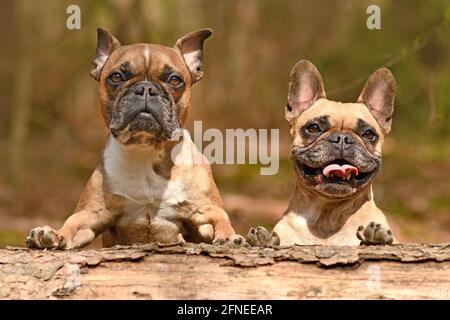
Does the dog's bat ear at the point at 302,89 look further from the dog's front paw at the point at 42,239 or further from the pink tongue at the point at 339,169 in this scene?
the dog's front paw at the point at 42,239

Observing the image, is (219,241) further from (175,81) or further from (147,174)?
(175,81)

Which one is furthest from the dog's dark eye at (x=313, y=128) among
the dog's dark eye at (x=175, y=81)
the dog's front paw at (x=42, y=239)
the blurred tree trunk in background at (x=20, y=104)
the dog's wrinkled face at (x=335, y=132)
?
the blurred tree trunk in background at (x=20, y=104)

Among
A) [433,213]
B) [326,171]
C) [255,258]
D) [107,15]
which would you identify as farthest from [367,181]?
[107,15]

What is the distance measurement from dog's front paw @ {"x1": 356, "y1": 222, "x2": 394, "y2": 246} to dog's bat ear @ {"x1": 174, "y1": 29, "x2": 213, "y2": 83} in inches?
74.0

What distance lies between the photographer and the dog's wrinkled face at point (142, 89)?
19.1 ft

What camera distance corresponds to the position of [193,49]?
21.7 feet

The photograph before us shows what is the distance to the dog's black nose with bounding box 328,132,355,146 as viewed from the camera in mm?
5754

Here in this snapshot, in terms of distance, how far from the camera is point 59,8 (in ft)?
49.3

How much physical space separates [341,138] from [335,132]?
0.11 metres

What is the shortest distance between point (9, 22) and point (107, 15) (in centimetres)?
169

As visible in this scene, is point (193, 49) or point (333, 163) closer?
point (333, 163)

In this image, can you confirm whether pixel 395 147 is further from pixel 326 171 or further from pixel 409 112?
pixel 326 171

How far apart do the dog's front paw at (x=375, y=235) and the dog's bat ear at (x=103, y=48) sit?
2318 mm

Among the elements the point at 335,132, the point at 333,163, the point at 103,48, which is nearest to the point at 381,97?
the point at 335,132
